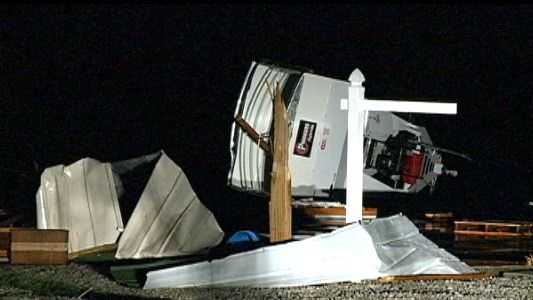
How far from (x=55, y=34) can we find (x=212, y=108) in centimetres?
409

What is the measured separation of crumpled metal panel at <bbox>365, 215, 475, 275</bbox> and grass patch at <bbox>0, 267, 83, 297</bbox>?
249cm

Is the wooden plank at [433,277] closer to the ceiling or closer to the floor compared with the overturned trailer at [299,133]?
closer to the floor

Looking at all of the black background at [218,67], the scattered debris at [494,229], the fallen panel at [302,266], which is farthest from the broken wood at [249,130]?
the fallen panel at [302,266]

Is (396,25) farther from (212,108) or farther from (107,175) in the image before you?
(107,175)

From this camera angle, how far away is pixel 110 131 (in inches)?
930

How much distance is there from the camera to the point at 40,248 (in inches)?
409

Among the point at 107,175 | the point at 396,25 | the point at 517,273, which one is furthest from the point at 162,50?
the point at 517,273

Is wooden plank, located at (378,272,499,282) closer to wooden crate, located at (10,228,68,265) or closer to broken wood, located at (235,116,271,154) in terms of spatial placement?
wooden crate, located at (10,228,68,265)

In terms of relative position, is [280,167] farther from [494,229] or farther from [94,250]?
[494,229]

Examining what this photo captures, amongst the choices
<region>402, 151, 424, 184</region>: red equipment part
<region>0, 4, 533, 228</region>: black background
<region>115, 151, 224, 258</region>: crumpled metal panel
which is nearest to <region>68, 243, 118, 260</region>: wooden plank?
<region>115, 151, 224, 258</region>: crumpled metal panel

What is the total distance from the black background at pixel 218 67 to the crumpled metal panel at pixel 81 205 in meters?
10.6

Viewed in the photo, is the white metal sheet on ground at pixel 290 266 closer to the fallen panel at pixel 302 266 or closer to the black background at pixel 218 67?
the fallen panel at pixel 302 266

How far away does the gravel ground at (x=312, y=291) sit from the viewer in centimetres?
823

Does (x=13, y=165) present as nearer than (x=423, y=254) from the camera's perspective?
No
